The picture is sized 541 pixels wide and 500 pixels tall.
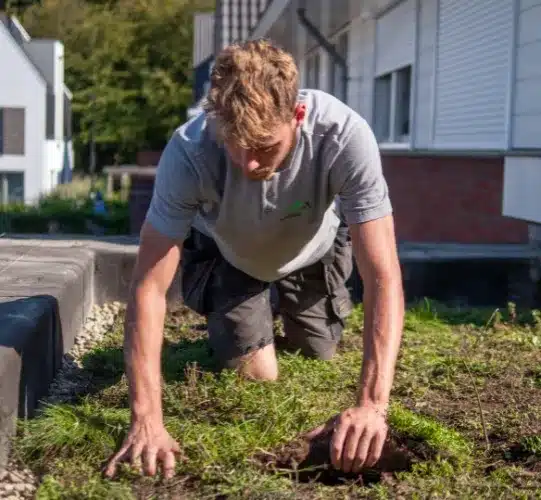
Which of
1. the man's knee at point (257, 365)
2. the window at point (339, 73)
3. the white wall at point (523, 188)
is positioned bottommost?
the man's knee at point (257, 365)

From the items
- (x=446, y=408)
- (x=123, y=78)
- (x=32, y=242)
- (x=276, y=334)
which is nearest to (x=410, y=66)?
(x=32, y=242)

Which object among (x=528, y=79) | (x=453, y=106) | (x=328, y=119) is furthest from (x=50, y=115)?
Answer: (x=328, y=119)

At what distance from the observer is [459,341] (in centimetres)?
528

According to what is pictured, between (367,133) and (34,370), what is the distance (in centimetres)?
142

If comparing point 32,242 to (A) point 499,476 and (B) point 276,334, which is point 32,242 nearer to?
(B) point 276,334

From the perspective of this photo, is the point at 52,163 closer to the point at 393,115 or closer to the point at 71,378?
the point at 393,115

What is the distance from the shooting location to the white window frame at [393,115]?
1065cm

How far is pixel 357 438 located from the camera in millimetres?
2998

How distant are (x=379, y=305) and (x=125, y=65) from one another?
126 ft

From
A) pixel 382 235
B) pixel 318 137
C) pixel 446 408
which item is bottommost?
pixel 446 408

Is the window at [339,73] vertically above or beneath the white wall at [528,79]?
above

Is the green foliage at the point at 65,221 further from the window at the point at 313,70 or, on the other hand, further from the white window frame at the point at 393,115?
the white window frame at the point at 393,115

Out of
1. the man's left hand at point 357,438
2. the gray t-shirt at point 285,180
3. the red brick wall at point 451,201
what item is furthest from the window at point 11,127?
the man's left hand at point 357,438

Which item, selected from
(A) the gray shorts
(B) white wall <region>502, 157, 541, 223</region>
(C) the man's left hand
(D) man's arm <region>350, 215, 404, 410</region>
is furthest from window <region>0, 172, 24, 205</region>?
(C) the man's left hand
